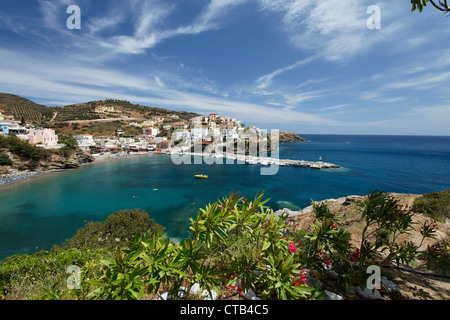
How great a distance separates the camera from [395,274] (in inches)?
108

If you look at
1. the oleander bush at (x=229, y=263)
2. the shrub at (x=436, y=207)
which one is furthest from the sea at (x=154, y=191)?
the shrub at (x=436, y=207)

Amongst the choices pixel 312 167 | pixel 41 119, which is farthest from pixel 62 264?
pixel 41 119

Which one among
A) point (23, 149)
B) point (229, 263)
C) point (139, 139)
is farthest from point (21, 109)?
point (229, 263)

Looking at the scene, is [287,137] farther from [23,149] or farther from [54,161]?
[23,149]

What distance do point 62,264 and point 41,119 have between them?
77020mm

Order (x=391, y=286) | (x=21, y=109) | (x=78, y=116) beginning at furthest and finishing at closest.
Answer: (x=78, y=116)
(x=21, y=109)
(x=391, y=286)

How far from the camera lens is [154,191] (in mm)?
20812

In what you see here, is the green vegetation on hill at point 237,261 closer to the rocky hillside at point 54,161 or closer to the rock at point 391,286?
the rock at point 391,286

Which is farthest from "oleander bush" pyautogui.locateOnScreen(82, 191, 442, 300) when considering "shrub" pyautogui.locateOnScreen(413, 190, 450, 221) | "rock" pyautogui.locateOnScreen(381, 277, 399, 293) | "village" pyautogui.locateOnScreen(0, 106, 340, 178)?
"village" pyautogui.locateOnScreen(0, 106, 340, 178)

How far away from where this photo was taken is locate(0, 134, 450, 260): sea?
1253cm

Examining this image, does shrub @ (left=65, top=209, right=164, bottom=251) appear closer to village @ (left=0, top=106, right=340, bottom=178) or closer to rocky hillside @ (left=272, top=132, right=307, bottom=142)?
village @ (left=0, top=106, right=340, bottom=178)

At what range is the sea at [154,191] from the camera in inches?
493
